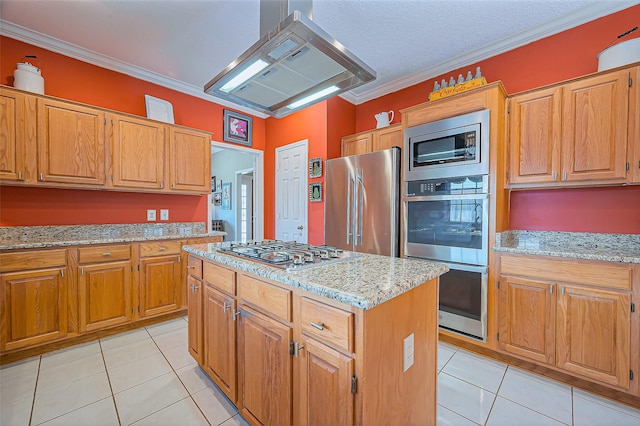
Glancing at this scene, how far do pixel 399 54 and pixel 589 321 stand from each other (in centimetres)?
281

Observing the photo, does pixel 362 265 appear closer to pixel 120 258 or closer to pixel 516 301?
pixel 516 301

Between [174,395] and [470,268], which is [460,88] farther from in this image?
[174,395]

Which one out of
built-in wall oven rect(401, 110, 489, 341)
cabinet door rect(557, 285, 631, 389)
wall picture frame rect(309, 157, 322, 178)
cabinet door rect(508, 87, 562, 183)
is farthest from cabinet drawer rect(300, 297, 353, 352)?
wall picture frame rect(309, 157, 322, 178)

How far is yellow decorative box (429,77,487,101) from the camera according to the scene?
2334mm

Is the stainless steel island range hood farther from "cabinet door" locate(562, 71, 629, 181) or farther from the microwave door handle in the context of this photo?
"cabinet door" locate(562, 71, 629, 181)

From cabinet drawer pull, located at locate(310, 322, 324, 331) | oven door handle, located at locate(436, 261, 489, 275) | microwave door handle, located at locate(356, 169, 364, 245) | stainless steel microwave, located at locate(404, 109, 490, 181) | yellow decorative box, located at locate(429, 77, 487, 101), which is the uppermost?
yellow decorative box, located at locate(429, 77, 487, 101)

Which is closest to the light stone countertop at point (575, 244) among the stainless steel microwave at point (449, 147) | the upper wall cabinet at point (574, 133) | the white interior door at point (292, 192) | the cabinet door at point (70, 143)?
the upper wall cabinet at point (574, 133)

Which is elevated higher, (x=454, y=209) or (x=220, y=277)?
(x=454, y=209)

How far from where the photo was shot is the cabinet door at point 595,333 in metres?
1.66

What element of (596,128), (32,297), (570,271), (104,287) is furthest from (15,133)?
(596,128)

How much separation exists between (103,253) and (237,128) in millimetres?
2425

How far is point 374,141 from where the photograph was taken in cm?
324

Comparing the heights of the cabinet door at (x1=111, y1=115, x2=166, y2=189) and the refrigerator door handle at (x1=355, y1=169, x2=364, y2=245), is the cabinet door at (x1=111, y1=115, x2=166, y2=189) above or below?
above

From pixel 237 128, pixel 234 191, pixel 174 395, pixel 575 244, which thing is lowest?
pixel 174 395
